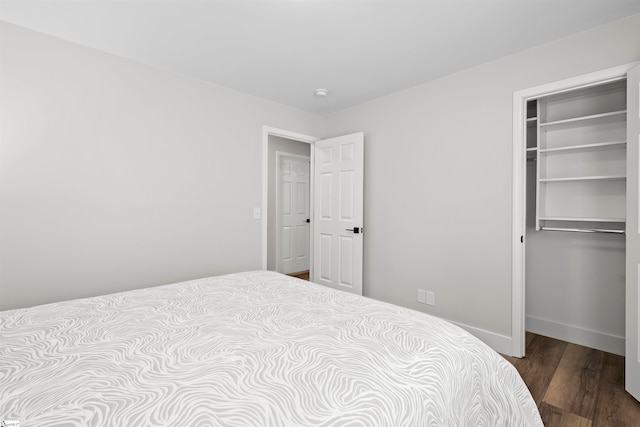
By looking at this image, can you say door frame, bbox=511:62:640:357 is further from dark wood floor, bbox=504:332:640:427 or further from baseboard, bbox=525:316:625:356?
baseboard, bbox=525:316:625:356

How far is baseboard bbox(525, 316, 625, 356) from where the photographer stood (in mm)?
2453

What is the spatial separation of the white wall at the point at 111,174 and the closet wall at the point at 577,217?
2.79m

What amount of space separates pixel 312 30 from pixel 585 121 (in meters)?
2.39

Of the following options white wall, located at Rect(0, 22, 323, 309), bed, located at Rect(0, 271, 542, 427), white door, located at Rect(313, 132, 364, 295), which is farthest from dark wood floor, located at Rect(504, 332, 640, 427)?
white wall, located at Rect(0, 22, 323, 309)

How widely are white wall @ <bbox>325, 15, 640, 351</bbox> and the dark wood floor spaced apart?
12.4 inches

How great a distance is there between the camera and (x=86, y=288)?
2270 mm

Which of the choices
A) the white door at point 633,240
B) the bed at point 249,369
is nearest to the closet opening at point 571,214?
the white door at point 633,240

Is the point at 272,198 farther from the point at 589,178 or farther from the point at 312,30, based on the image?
the point at 589,178

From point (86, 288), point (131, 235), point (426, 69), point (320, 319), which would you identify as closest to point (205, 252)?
point (131, 235)

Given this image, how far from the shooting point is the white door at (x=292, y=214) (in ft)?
16.4

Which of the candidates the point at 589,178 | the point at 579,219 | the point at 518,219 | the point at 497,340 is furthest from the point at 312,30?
the point at 497,340

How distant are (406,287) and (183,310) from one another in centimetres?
226

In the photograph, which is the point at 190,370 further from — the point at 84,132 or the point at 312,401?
the point at 84,132

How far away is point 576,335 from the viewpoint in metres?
2.66
